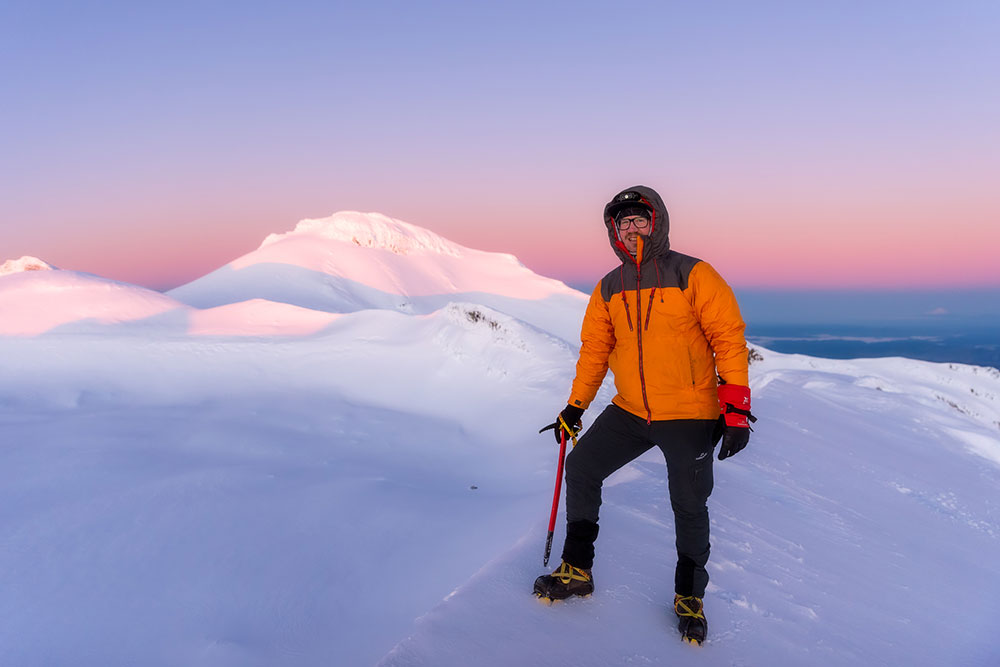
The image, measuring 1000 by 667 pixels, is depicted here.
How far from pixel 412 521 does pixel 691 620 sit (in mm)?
3099

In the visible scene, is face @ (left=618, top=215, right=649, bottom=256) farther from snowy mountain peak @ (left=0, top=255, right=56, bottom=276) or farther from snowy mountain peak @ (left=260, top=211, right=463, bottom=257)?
snowy mountain peak @ (left=0, top=255, right=56, bottom=276)

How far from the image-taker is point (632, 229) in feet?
11.0

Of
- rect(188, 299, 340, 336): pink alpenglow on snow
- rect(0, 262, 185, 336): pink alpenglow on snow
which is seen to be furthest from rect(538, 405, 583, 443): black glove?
rect(0, 262, 185, 336): pink alpenglow on snow

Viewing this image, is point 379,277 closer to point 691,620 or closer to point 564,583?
point 564,583

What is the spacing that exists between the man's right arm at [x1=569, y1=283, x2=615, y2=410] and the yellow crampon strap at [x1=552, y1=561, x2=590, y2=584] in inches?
40.1

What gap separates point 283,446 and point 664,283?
256 inches

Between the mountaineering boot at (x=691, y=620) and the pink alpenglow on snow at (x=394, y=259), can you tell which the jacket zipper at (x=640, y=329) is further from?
the pink alpenglow on snow at (x=394, y=259)

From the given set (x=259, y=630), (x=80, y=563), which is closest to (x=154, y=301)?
(x=80, y=563)

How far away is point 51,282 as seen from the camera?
55.0ft

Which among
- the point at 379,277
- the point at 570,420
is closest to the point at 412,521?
the point at 570,420

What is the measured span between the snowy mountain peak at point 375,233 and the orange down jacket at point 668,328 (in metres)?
69.9

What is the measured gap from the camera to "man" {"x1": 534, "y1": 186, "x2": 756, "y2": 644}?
314cm

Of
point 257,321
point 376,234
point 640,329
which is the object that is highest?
point 376,234

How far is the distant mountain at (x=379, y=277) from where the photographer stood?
146ft
